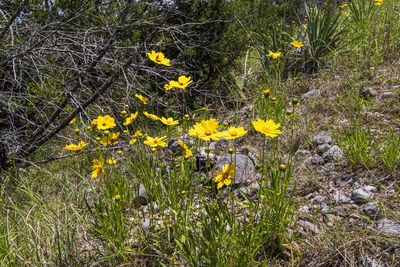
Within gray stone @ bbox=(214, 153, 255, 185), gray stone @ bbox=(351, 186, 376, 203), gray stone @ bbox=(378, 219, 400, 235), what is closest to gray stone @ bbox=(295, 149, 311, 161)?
gray stone @ bbox=(214, 153, 255, 185)

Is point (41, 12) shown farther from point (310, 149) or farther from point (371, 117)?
point (371, 117)

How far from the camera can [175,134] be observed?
10.7ft

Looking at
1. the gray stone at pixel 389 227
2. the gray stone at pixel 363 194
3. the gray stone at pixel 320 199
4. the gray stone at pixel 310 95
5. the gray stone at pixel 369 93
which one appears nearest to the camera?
the gray stone at pixel 389 227

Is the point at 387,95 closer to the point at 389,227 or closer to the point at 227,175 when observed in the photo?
the point at 389,227

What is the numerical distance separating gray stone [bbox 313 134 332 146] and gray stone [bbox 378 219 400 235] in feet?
2.91

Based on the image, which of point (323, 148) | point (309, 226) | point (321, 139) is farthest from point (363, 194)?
point (321, 139)

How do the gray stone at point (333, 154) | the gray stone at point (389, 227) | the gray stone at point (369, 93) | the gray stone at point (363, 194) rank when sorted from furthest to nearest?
the gray stone at point (369, 93), the gray stone at point (333, 154), the gray stone at point (363, 194), the gray stone at point (389, 227)

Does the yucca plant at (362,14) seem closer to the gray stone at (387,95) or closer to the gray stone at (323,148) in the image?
the gray stone at (387,95)

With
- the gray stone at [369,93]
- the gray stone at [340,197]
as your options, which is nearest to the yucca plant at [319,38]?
the gray stone at [369,93]

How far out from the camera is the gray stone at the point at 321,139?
219 centimetres

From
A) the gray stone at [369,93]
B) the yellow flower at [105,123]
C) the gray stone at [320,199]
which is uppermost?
Answer: the yellow flower at [105,123]

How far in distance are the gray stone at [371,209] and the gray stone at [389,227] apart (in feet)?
0.29

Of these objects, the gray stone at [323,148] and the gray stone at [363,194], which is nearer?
the gray stone at [363,194]

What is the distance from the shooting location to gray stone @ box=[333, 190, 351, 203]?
5.45 ft
